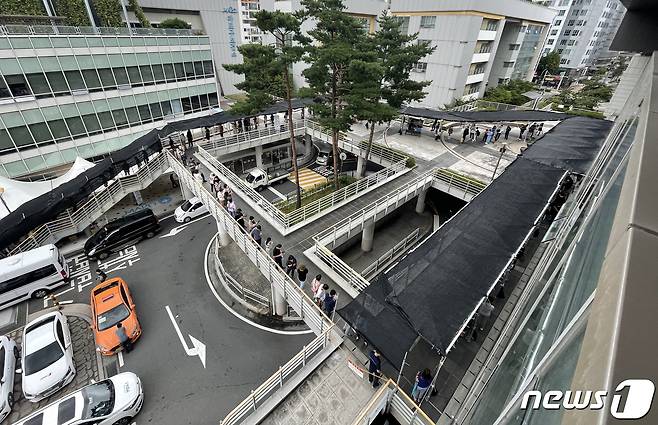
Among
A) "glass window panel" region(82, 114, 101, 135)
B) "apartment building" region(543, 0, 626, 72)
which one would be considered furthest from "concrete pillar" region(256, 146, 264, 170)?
"apartment building" region(543, 0, 626, 72)

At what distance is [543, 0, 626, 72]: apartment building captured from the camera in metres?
71.1

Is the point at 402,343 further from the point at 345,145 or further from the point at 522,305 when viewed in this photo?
the point at 345,145

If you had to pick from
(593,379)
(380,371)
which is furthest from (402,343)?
(593,379)

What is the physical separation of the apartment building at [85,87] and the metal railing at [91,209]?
7080 millimetres

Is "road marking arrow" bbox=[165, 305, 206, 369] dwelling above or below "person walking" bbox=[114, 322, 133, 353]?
below

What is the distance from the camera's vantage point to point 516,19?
44.0 metres

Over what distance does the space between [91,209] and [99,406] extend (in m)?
14.3

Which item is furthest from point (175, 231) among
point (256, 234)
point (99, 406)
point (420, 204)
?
point (420, 204)

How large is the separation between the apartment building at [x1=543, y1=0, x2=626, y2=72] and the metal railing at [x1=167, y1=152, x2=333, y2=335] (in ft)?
301

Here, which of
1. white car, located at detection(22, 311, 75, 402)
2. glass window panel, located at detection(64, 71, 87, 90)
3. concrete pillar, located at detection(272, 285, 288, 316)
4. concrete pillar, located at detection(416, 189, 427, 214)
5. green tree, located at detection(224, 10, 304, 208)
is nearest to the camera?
white car, located at detection(22, 311, 75, 402)

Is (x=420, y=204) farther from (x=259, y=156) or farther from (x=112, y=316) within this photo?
(x=112, y=316)

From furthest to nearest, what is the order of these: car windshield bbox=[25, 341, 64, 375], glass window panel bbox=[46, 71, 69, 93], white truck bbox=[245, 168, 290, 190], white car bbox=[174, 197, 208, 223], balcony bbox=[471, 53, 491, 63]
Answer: balcony bbox=[471, 53, 491, 63] → white truck bbox=[245, 168, 290, 190] → white car bbox=[174, 197, 208, 223] → glass window panel bbox=[46, 71, 69, 93] → car windshield bbox=[25, 341, 64, 375]

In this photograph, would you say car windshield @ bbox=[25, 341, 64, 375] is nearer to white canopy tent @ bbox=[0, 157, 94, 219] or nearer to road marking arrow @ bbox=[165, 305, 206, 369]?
road marking arrow @ bbox=[165, 305, 206, 369]

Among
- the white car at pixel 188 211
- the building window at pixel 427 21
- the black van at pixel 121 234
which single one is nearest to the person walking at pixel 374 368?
the white car at pixel 188 211
